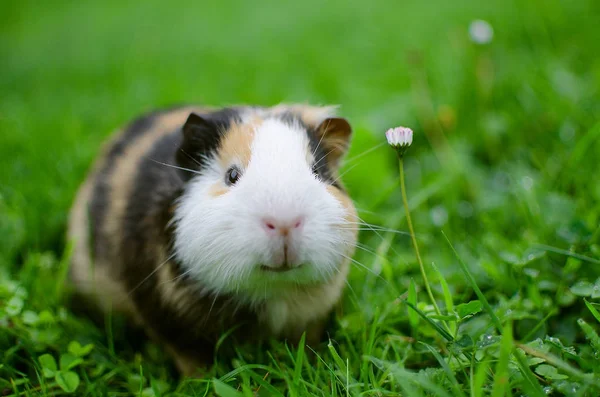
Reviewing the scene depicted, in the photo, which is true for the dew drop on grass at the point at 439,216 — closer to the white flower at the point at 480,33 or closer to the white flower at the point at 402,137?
the white flower at the point at 480,33

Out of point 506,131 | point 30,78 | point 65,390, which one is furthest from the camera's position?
point 30,78

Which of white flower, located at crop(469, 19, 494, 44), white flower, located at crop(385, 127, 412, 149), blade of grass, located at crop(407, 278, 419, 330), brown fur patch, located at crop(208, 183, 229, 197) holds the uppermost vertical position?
white flower, located at crop(469, 19, 494, 44)

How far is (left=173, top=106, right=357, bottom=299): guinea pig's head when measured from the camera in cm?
223

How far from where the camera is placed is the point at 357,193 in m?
4.21

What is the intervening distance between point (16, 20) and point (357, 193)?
11.5 metres

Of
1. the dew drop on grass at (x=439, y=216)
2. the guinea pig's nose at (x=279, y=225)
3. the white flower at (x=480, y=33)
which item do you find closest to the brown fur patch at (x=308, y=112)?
the guinea pig's nose at (x=279, y=225)

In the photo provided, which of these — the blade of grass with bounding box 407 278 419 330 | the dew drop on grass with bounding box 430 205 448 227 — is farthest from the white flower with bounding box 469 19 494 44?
the blade of grass with bounding box 407 278 419 330

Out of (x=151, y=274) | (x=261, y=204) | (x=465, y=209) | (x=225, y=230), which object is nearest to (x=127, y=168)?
(x=151, y=274)

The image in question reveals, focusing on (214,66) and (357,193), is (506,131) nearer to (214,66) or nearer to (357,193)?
(357,193)

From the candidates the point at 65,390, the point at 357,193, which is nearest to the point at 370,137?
the point at 357,193

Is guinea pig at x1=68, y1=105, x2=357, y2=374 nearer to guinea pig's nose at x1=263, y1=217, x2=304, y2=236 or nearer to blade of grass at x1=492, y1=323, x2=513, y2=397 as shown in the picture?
guinea pig's nose at x1=263, y1=217, x2=304, y2=236

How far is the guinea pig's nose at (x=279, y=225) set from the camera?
7.14ft

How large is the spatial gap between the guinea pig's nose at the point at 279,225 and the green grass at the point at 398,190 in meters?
0.57

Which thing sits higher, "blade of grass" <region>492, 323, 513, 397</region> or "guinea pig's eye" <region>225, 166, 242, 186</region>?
"guinea pig's eye" <region>225, 166, 242, 186</region>
